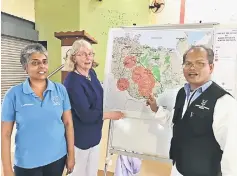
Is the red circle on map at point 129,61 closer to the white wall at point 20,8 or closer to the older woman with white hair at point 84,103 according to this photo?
the older woman with white hair at point 84,103

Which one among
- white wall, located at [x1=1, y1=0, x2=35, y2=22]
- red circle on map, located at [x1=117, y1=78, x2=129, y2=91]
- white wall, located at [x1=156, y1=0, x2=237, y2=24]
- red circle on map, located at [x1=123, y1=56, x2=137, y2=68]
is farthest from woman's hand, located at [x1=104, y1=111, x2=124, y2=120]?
white wall, located at [x1=1, y1=0, x2=35, y2=22]

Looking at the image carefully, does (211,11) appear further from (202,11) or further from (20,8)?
(20,8)

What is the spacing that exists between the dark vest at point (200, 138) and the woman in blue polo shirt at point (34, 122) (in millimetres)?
752

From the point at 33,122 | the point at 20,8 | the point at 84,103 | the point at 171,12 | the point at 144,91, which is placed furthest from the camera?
the point at 20,8

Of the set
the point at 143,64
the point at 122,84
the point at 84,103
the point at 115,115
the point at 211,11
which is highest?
the point at 211,11

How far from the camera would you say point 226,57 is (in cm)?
184

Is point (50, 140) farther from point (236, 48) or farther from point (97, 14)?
point (97, 14)

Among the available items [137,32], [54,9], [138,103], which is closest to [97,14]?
[54,9]

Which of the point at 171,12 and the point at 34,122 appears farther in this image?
the point at 171,12

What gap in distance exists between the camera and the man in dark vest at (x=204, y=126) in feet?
4.28

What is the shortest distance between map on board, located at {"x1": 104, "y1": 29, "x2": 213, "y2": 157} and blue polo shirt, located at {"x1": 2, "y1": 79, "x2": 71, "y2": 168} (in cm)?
66

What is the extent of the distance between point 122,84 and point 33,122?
2.77 ft

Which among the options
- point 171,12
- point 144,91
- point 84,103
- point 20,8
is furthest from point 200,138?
point 20,8

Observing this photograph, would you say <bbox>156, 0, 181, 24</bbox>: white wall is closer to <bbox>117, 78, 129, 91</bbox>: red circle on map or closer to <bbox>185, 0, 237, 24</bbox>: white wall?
<bbox>185, 0, 237, 24</bbox>: white wall
